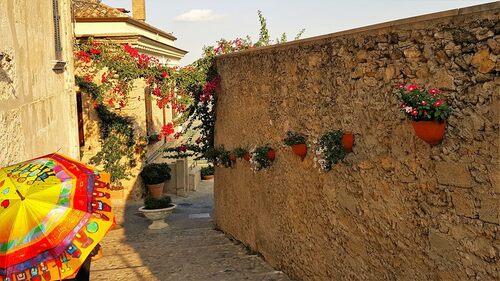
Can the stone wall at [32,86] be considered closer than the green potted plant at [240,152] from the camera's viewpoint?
Yes

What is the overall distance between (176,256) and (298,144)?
353 cm

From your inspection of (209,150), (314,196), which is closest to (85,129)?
(209,150)

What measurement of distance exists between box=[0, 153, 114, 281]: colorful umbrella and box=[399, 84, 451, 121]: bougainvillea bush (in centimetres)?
242

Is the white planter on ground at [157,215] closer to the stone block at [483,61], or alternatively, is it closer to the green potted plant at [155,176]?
the green potted plant at [155,176]

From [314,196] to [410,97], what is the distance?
2.49m

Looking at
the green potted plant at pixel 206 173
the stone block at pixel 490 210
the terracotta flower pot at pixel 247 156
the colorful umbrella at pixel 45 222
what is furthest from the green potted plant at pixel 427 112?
the green potted plant at pixel 206 173

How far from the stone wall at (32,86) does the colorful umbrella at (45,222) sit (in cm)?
164

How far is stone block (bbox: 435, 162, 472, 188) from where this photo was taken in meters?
3.44

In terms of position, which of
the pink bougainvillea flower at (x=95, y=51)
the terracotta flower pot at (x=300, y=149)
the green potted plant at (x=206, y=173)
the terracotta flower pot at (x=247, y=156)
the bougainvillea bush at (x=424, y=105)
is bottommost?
the green potted plant at (x=206, y=173)

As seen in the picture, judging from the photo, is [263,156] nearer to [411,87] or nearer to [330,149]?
[330,149]

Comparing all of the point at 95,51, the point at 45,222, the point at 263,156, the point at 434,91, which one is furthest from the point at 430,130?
the point at 95,51

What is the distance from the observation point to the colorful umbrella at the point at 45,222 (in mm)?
3438

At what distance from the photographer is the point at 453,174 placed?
3.55 meters

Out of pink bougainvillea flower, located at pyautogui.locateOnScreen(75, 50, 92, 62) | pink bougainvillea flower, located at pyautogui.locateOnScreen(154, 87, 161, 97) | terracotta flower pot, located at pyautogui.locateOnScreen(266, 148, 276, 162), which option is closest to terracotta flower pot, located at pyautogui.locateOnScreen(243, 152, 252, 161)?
terracotta flower pot, located at pyautogui.locateOnScreen(266, 148, 276, 162)
